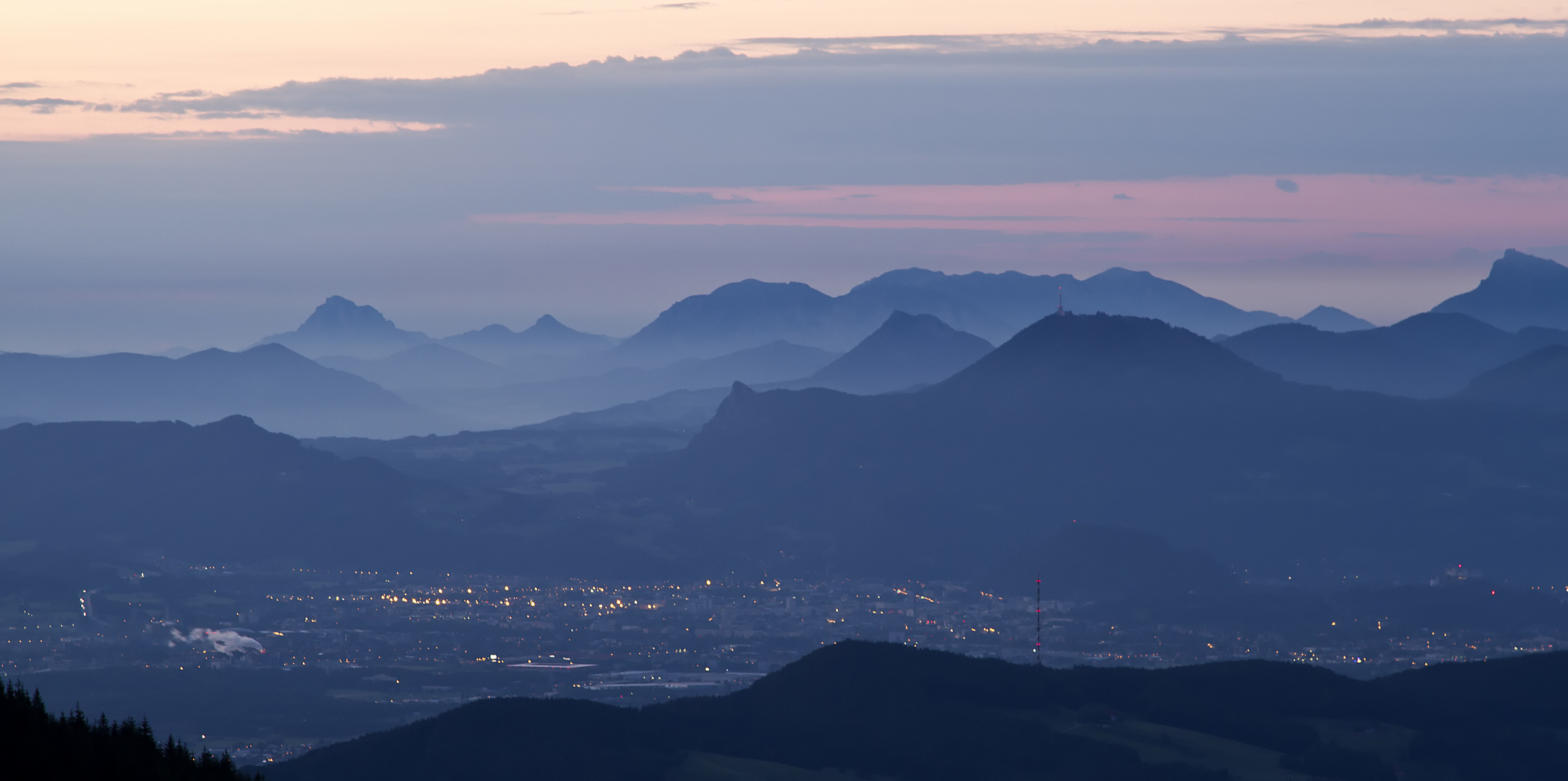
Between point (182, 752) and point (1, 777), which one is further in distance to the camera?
point (182, 752)

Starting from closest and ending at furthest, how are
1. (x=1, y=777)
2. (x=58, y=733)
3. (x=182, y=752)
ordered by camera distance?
1. (x=1, y=777)
2. (x=58, y=733)
3. (x=182, y=752)

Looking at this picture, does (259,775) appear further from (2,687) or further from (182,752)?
(2,687)

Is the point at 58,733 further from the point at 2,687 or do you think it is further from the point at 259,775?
the point at 259,775

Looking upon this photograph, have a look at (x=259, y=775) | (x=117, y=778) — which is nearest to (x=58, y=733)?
(x=117, y=778)

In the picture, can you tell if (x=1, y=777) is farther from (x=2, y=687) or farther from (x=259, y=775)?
(x=259, y=775)

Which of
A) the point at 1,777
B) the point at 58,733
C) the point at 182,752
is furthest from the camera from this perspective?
the point at 182,752
